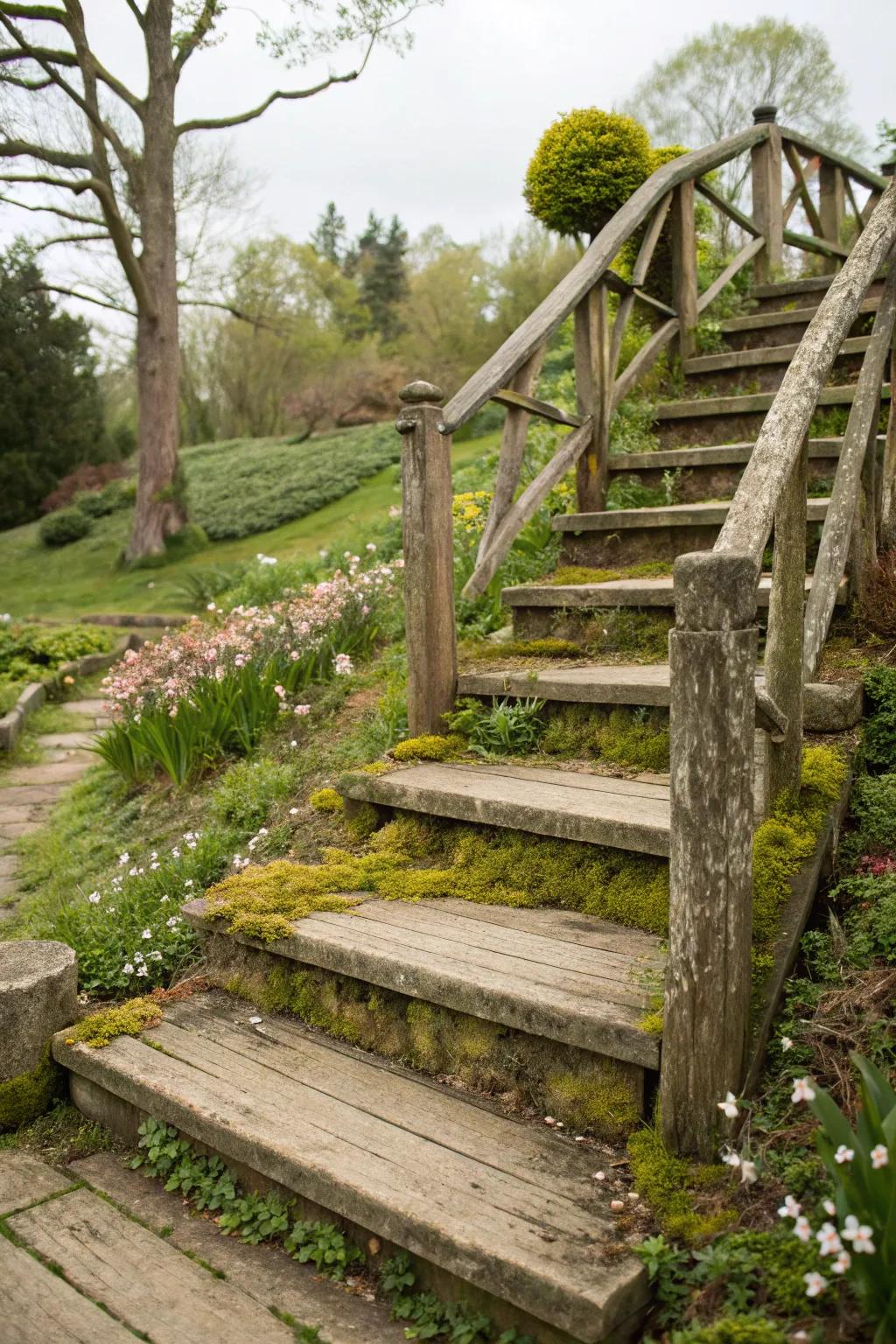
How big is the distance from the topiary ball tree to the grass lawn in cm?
603

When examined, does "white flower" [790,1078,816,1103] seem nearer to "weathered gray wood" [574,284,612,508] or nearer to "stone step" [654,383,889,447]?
"weathered gray wood" [574,284,612,508]

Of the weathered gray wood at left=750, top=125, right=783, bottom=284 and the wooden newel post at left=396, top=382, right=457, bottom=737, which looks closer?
the wooden newel post at left=396, top=382, right=457, bottom=737

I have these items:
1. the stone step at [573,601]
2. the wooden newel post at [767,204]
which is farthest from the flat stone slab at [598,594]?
the wooden newel post at [767,204]

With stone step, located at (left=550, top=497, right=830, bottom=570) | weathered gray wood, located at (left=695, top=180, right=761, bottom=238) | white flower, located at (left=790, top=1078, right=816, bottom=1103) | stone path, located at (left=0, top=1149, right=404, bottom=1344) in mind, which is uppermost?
weathered gray wood, located at (left=695, top=180, right=761, bottom=238)

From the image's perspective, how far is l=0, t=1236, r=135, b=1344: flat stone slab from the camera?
6.48 ft

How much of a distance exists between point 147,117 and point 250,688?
41.9 feet

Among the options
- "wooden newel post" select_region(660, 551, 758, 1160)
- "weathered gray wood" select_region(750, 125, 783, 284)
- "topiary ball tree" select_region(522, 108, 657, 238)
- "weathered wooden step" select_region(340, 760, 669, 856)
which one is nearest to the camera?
"wooden newel post" select_region(660, 551, 758, 1160)

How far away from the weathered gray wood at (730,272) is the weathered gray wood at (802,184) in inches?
27.8

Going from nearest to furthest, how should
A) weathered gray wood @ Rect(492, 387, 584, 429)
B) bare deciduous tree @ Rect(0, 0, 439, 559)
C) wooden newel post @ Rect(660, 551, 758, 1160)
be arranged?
wooden newel post @ Rect(660, 551, 758, 1160) < weathered gray wood @ Rect(492, 387, 584, 429) < bare deciduous tree @ Rect(0, 0, 439, 559)

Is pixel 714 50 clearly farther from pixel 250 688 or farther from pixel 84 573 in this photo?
pixel 250 688

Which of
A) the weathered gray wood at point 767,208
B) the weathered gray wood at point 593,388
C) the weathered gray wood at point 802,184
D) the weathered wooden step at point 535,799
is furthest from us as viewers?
the weathered gray wood at point 802,184

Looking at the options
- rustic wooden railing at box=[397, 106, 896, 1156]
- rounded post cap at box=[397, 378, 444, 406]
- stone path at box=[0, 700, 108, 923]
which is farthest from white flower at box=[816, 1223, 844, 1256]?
stone path at box=[0, 700, 108, 923]

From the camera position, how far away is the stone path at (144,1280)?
1.97 meters

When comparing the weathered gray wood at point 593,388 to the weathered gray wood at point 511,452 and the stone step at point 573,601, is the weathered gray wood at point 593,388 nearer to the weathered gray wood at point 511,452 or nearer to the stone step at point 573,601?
the weathered gray wood at point 511,452
